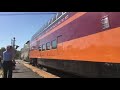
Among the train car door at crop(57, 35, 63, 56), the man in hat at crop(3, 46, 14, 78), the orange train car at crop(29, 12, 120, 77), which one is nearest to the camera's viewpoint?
the orange train car at crop(29, 12, 120, 77)

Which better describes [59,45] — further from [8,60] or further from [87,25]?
[87,25]

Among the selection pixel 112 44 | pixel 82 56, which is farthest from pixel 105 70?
pixel 82 56

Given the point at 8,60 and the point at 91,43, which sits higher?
the point at 91,43

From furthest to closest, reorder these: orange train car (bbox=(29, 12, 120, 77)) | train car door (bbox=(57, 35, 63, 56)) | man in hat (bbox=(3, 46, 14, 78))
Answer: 1. train car door (bbox=(57, 35, 63, 56))
2. man in hat (bbox=(3, 46, 14, 78))
3. orange train car (bbox=(29, 12, 120, 77))

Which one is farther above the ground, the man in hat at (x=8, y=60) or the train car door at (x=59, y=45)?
the train car door at (x=59, y=45)

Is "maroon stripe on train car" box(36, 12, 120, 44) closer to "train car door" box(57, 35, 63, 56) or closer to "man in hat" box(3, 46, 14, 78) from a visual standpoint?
"train car door" box(57, 35, 63, 56)

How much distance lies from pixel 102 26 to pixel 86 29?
1.38 m

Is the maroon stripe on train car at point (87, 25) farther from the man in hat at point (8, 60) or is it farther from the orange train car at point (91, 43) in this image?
the man in hat at point (8, 60)

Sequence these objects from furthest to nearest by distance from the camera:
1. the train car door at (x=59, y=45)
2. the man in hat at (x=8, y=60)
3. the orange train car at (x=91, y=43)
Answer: the train car door at (x=59, y=45) < the man in hat at (x=8, y=60) < the orange train car at (x=91, y=43)

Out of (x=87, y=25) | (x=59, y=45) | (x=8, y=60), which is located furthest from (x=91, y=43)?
(x=59, y=45)

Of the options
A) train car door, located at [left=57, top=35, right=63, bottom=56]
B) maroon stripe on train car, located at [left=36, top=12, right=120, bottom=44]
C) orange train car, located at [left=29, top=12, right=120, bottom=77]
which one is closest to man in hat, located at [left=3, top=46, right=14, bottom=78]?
orange train car, located at [left=29, top=12, right=120, bottom=77]

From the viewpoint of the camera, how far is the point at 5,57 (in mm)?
10617

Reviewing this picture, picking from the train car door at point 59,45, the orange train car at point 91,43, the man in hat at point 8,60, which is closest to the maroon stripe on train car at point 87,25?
the orange train car at point 91,43
